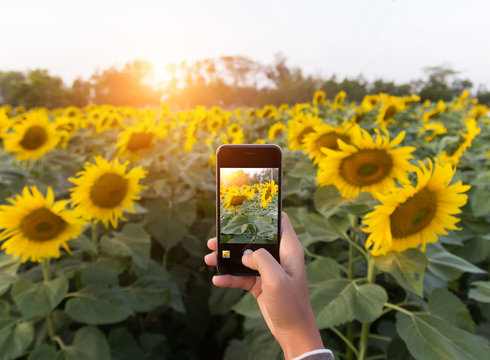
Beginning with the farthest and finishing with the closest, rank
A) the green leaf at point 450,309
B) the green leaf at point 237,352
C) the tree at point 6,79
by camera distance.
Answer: the tree at point 6,79
the green leaf at point 237,352
the green leaf at point 450,309

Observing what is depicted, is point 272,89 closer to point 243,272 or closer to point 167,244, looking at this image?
point 167,244

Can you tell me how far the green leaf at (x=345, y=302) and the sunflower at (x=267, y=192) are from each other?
44 cm

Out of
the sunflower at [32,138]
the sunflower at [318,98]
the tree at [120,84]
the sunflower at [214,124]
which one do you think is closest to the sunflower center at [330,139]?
the sunflower at [32,138]

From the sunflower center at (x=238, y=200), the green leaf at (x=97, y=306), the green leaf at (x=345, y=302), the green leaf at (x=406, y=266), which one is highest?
the sunflower center at (x=238, y=200)

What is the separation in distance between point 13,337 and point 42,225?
0.48 meters

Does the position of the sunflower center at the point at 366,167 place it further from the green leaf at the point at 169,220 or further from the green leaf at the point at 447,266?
the green leaf at the point at 169,220

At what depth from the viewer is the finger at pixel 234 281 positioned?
99cm

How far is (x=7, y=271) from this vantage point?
151cm

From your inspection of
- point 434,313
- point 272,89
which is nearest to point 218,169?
point 434,313

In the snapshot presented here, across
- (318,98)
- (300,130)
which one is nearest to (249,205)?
(300,130)

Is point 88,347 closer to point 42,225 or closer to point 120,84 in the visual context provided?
point 42,225

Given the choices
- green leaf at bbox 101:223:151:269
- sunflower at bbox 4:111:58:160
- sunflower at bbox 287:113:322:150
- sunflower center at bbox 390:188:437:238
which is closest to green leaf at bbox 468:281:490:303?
sunflower center at bbox 390:188:437:238

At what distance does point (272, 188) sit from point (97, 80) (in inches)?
670

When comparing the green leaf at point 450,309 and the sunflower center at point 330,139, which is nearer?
the green leaf at point 450,309
